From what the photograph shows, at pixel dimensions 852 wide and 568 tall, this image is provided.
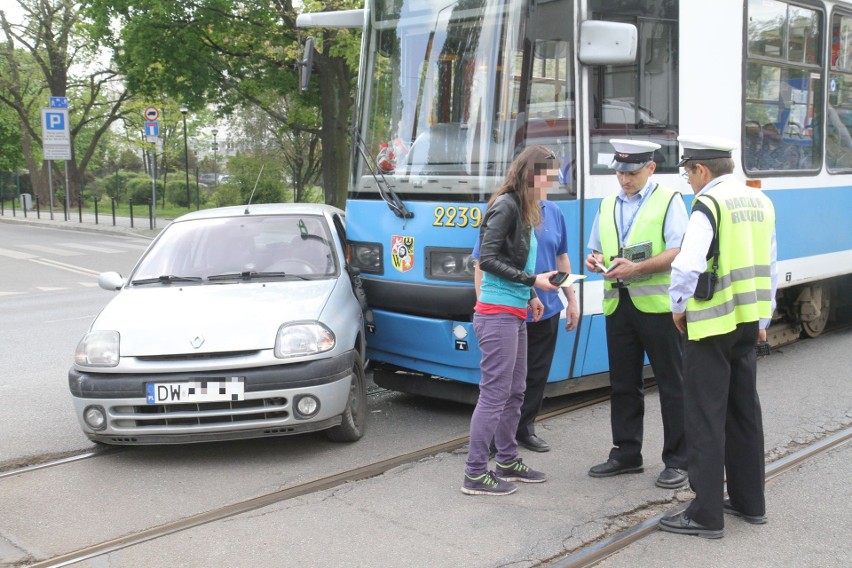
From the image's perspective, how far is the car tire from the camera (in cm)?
569

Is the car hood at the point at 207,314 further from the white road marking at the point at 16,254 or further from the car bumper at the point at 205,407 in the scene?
the white road marking at the point at 16,254

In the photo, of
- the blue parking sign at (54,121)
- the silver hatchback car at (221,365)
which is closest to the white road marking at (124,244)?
the blue parking sign at (54,121)

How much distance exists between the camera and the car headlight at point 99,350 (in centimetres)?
530

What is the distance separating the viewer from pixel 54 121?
31750mm

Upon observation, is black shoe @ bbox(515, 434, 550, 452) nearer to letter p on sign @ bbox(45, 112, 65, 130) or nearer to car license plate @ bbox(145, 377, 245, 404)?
car license plate @ bbox(145, 377, 245, 404)

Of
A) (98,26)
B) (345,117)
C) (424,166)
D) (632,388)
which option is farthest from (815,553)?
(98,26)

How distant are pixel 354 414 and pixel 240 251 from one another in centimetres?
150

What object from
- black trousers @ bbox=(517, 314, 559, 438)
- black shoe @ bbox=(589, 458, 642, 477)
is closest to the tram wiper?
black trousers @ bbox=(517, 314, 559, 438)

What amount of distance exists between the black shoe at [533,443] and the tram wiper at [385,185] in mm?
1617

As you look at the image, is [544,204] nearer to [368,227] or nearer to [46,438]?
[368,227]

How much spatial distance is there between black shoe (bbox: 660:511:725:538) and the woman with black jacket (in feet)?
2.82

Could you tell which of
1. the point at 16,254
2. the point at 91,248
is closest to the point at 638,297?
the point at 16,254

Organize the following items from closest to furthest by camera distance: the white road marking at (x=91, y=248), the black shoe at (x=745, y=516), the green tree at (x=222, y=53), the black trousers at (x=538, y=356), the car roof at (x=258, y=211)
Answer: the black shoe at (x=745, y=516) < the black trousers at (x=538, y=356) < the car roof at (x=258, y=211) < the white road marking at (x=91, y=248) < the green tree at (x=222, y=53)

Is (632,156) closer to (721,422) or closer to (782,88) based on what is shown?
(721,422)
